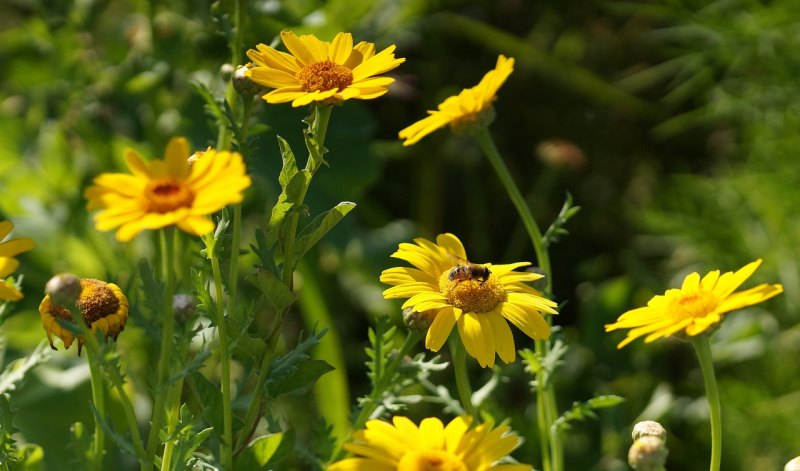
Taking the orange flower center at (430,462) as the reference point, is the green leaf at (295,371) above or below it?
below

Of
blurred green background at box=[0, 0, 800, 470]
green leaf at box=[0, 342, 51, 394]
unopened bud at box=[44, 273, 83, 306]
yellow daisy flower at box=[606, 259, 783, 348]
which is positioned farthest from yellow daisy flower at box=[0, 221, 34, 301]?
blurred green background at box=[0, 0, 800, 470]

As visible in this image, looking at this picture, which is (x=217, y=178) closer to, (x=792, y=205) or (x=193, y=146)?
(x=193, y=146)

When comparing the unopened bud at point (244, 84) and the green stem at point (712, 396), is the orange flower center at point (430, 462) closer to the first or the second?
the green stem at point (712, 396)

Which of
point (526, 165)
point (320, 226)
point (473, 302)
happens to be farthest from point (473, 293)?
point (526, 165)

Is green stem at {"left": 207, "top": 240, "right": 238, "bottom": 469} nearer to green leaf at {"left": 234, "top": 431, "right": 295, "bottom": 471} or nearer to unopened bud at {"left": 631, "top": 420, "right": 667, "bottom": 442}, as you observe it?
green leaf at {"left": 234, "top": 431, "right": 295, "bottom": 471}

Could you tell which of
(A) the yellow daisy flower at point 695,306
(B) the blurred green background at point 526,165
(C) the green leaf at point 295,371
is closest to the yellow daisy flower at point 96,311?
(C) the green leaf at point 295,371

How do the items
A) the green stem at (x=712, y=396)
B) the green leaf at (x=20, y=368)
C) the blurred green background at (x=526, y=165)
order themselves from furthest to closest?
the blurred green background at (x=526, y=165) → the green leaf at (x=20, y=368) → the green stem at (x=712, y=396)
